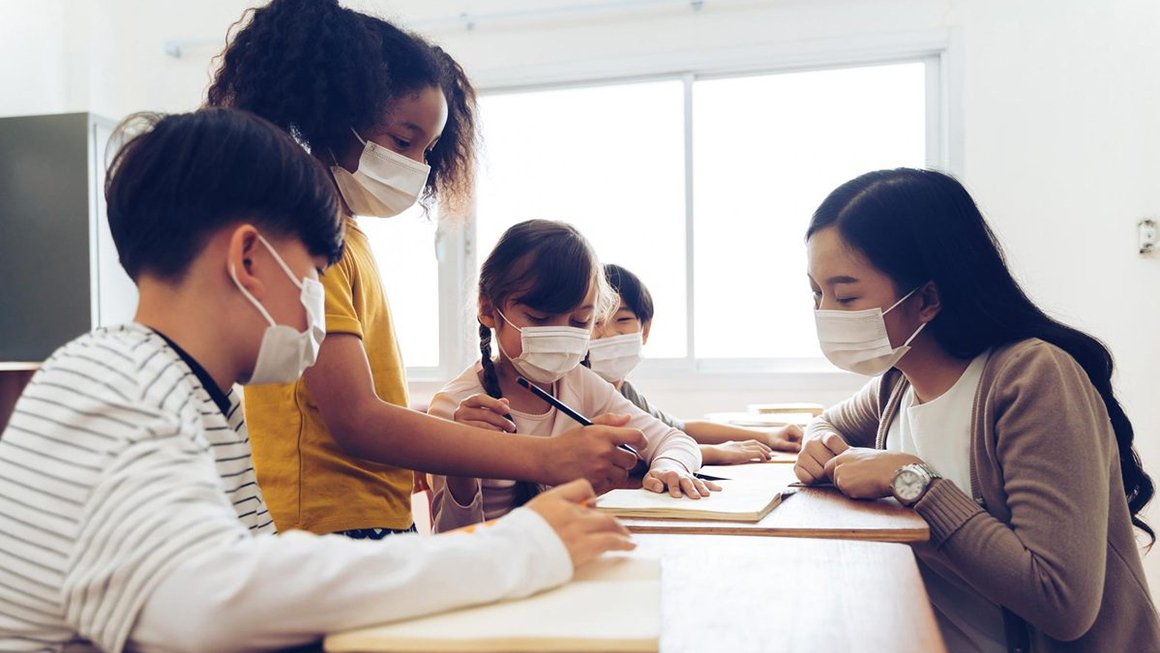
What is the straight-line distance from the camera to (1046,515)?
3.21ft

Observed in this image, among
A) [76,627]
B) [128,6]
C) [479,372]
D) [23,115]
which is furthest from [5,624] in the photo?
[128,6]

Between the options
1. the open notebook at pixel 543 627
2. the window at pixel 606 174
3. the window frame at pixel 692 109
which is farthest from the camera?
the window at pixel 606 174

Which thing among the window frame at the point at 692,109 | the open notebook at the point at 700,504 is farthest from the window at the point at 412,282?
the open notebook at the point at 700,504

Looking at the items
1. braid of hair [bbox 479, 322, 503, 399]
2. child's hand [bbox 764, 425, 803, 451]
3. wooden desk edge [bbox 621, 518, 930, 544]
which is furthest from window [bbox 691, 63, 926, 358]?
wooden desk edge [bbox 621, 518, 930, 544]

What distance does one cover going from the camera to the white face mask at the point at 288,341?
0.77m

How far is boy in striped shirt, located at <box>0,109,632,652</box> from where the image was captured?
518 mm

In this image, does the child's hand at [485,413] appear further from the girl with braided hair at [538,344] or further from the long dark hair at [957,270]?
the long dark hair at [957,270]

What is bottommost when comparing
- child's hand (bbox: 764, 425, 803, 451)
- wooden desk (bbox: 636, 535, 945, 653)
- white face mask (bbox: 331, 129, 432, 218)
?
child's hand (bbox: 764, 425, 803, 451)

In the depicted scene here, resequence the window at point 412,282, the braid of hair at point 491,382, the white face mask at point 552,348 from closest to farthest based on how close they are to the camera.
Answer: the braid of hair at point 491,382, the white face mask at point 552,348, the window at point 412,282

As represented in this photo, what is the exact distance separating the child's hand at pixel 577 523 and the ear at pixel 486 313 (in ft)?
3.01

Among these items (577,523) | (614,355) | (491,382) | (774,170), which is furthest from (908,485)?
(774,170)

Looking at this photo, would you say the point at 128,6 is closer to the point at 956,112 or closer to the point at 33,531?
the point at 956,112

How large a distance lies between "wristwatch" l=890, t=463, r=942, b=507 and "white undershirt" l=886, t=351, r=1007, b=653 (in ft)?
0.18

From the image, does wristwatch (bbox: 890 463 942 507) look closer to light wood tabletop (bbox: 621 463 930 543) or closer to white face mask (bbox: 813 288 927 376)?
light wood tabletop (bbox: 621 463 930 543)
